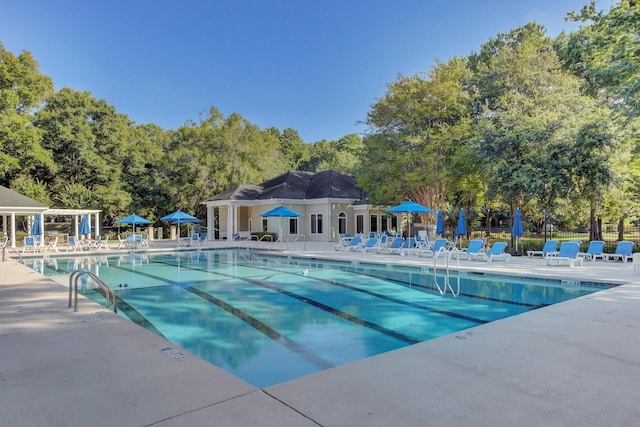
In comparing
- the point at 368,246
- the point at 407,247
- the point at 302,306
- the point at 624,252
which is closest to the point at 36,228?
the point at 368,246

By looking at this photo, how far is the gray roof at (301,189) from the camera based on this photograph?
28.3 metres

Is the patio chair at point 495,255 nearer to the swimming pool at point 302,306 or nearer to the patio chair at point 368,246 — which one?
the swimming pool at point 302,306

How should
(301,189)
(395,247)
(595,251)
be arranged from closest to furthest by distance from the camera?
(595,251), (395,247), (301,189)

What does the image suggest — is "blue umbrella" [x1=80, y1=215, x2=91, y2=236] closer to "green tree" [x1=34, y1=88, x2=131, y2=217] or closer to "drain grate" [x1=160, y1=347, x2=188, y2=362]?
"green tree" [x1=34, y1=88, x2=131, y2=217]

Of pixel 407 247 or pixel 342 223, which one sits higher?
pixel 342 223

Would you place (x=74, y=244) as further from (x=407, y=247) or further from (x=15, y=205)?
(x=407, y=247)

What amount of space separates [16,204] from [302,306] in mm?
20169

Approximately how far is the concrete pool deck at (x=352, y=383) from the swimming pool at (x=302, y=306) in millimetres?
1137

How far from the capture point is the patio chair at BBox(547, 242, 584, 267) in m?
12.9

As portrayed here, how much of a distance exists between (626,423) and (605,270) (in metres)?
10.9

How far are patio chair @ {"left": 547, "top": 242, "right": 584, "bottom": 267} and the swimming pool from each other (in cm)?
280

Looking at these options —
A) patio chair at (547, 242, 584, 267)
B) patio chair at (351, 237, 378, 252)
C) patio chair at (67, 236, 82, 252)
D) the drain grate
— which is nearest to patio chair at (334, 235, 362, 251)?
patio chair at (351, 237, 378, 252)

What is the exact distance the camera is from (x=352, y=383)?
358 cm

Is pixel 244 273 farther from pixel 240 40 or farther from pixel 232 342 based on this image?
pixel 240 40
